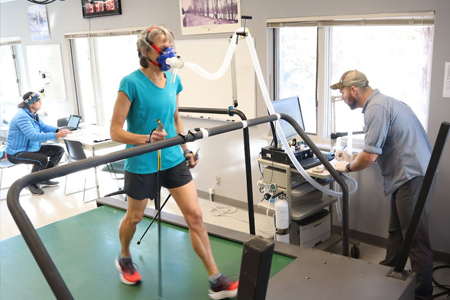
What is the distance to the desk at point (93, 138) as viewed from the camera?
15.5 ft

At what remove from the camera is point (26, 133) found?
492 cm

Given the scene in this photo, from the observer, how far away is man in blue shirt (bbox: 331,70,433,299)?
8.55 ft

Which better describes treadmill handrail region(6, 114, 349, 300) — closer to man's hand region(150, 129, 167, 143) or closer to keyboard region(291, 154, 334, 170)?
man's hand region(150, 129, 167, 143)

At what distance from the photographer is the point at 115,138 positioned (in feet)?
6.74

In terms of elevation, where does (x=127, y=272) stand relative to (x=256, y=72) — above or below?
below

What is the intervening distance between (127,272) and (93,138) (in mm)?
2891

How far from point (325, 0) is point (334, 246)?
2050 mm

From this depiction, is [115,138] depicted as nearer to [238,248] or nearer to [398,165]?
[238,248]

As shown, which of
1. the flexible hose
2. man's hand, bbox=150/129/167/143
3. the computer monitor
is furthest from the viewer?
the computer monitor

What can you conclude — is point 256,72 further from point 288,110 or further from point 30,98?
point 30,98

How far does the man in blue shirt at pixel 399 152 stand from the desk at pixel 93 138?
2.95 m

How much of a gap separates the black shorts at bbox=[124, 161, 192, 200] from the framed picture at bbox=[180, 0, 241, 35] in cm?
233

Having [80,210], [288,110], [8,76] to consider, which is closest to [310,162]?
[288,110]

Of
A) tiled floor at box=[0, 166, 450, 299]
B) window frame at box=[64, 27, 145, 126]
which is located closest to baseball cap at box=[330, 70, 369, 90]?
tiled floor at box=[0, 166, 450, 299]
